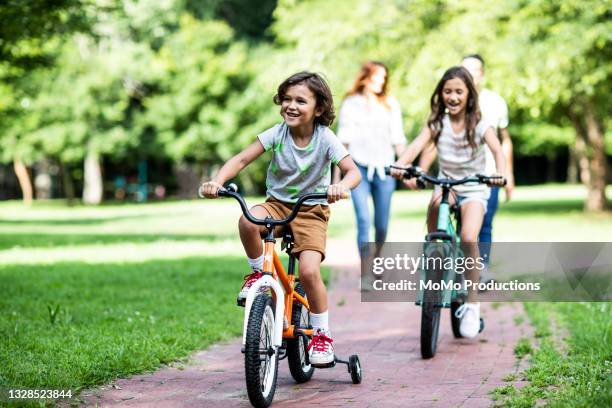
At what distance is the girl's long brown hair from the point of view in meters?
9.54

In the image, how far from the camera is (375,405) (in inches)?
204

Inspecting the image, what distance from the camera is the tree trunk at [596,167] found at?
2464 cm

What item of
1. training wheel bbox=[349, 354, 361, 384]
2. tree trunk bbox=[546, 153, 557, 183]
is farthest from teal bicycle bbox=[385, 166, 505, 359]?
tree trunk bbox=[546, 153, 557, 183]

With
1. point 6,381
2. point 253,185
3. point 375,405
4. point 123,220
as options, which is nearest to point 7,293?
point 6,381

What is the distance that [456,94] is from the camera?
700cm

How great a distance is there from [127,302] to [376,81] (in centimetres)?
323

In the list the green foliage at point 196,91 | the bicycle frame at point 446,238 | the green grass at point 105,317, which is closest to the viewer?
the green grass at point 105,317

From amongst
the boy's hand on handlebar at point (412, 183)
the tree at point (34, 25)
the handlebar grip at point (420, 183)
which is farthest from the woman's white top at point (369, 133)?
the tree at point (34, 25)

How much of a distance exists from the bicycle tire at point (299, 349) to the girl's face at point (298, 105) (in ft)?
3.30

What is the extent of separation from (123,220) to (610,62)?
12.7 meters

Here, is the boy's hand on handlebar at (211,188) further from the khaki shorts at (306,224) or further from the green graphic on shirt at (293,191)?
the green graphic on shirt at (293,191)

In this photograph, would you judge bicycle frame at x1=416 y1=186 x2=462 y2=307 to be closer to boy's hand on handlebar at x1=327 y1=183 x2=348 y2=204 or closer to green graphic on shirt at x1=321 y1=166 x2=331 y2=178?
green graphic on shirt at x1=321 y1=166 x2=331 y2=178

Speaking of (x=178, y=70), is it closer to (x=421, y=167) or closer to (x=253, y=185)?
(x=253, y=185)

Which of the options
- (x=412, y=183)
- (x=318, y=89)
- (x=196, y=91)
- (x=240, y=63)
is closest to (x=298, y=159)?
(x=318, y=89)
